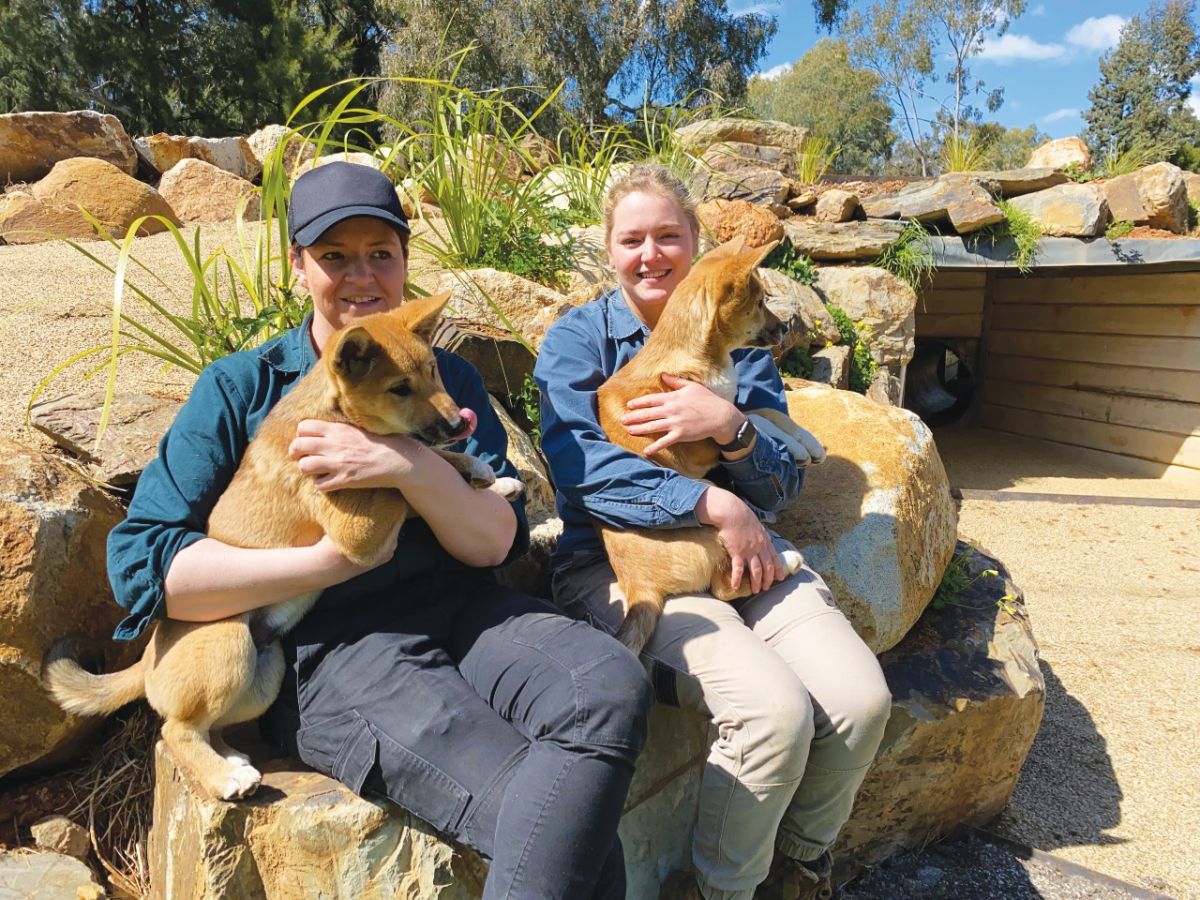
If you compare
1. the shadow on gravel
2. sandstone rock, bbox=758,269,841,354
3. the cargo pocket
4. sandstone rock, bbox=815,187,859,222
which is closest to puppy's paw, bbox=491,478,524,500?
the cargo pocket

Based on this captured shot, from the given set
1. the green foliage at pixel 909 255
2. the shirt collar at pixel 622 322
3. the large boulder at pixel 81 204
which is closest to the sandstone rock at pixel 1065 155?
the green foliage at pixel 909 255

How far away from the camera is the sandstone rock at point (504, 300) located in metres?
4.90

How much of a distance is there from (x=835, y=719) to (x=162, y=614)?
228 cm

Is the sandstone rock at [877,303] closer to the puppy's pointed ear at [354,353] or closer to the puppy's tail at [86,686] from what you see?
the puppy's pointed ear at [354,353]

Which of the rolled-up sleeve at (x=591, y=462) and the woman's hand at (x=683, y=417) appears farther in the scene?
the woman's hand at (x=683, y=417)

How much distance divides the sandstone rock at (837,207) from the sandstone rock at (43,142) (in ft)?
28.2

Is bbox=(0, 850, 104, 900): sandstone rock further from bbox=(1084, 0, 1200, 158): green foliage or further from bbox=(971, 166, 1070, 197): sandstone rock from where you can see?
bbox=(1084, 0, 1200, 158): green foliage

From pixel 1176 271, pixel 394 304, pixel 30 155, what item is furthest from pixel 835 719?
pixel 30 155

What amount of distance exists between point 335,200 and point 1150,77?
4101cm

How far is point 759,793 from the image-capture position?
2568 mm

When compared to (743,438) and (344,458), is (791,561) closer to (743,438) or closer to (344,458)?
(743,438)

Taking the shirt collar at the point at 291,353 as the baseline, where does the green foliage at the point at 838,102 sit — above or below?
above

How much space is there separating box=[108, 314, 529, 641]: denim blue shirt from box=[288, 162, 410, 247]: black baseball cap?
1.42 feet

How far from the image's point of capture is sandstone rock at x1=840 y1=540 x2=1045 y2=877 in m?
3.70
